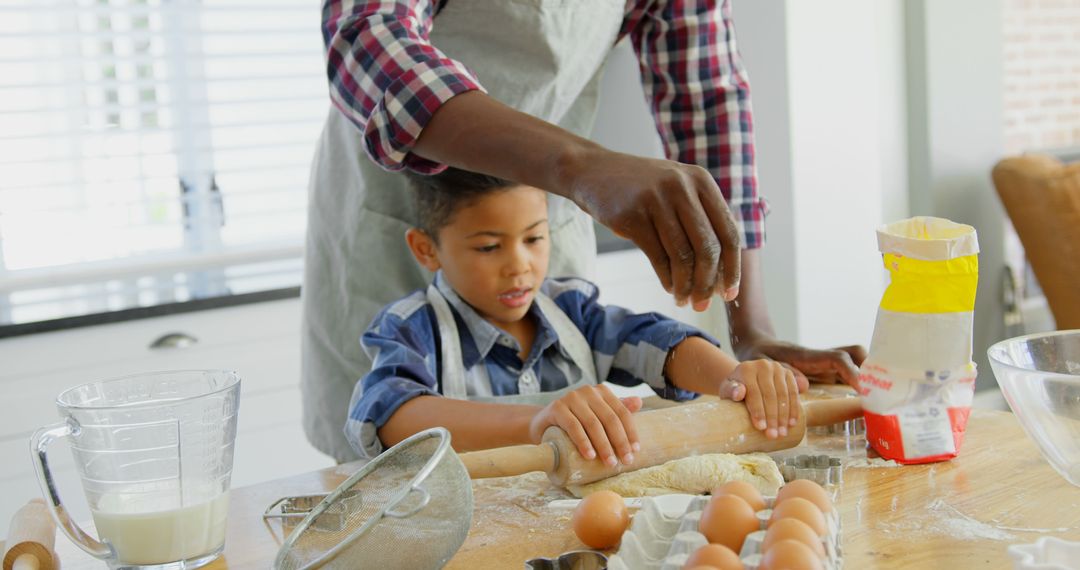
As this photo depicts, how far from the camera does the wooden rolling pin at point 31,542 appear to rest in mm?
825

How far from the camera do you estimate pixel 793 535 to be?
2.21 feet

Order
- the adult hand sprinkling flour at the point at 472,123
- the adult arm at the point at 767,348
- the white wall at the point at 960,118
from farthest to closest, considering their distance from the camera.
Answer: the white wall at the point at 960,118, the adult arm at the point at 767,348, the adult hand sprinkling flour at the point at 472,123

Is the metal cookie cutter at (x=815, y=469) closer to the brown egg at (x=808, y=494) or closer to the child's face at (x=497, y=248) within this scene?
the brown egg at (x=808, y=494)

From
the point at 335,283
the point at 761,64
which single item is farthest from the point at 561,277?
the point at 761,64

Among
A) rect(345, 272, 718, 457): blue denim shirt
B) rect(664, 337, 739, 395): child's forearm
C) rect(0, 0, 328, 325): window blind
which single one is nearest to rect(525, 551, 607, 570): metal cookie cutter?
rect(345, 272, 718, 457): blue denim shirt

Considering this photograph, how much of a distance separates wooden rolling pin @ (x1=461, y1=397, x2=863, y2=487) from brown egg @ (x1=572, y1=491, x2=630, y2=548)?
0.44 ft

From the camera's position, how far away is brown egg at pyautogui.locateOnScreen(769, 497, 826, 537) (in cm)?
70

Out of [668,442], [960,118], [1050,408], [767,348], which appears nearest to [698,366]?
[767,348]

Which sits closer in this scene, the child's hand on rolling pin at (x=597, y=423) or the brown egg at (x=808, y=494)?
the brown egg at (x=808, y=494)

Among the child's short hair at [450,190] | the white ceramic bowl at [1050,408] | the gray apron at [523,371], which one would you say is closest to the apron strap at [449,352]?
the gray apron at [523,371]

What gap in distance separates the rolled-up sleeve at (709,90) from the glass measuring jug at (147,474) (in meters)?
0.93

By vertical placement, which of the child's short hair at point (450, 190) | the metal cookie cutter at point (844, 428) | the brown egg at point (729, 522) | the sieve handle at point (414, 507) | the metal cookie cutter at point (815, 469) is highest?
the child's short hair at point (450, 190)

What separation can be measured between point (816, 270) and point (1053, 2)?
63.1 inches

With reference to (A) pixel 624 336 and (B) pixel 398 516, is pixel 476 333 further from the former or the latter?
(B) pixel 398 516
